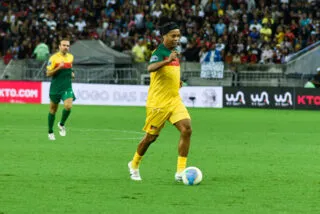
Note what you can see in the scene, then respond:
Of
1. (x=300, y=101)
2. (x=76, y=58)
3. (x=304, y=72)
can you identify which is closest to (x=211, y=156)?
(x=300, y=101)

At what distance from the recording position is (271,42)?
37.8 meters

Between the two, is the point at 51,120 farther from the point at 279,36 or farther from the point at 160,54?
the point at 279,36

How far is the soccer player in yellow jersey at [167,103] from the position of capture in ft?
39.2

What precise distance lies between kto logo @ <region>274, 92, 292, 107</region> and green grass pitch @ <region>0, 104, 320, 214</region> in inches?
333

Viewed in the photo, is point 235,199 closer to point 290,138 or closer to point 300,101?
point 290,138

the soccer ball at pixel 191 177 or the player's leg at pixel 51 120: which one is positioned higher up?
the player's leg at pixel 51 120

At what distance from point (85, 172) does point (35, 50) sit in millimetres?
28088

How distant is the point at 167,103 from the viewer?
39.9ft

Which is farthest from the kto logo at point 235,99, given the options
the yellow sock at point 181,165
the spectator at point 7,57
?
the yellow sock at point 181,165

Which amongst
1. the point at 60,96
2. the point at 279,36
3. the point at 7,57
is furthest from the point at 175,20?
the point at 60,96

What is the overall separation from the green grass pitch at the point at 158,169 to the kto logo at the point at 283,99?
8.45 m

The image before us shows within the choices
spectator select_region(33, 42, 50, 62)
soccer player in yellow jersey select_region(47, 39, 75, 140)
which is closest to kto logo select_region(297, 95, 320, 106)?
spectator select_region(33, 42, 50, 62)

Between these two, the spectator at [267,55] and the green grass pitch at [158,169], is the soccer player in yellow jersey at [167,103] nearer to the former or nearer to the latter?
the green grass pitch at [158,169]

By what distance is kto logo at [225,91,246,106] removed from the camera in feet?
118
